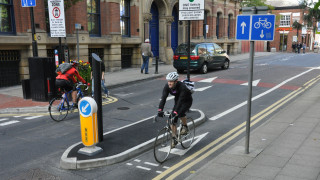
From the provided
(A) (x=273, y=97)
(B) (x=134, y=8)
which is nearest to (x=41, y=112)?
(A) (x=273, y=97)

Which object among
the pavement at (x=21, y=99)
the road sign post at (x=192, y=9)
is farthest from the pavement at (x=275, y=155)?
the pavement at (x=21, y=99)

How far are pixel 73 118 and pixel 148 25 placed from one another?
15068 mm

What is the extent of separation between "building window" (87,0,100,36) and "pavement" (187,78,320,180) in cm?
1351

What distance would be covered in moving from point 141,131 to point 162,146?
170 centimetres

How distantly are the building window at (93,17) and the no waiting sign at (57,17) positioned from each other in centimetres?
766

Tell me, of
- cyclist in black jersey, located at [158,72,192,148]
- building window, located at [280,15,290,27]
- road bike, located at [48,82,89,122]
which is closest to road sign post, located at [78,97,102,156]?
cyclist in black jersey, located at [158,72,192,148]

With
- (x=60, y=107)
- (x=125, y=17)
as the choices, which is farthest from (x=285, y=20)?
(x=60, y=107)

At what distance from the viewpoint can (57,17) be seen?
11070 millimetres

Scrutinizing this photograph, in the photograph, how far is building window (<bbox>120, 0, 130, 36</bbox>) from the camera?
20925mm

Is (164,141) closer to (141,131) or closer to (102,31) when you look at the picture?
(141,131)

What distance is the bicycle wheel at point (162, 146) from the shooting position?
5.84 metres

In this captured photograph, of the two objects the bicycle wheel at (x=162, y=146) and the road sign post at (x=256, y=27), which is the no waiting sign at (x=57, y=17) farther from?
the road sign post at (x=256, y=27)

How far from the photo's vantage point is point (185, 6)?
9148 mm

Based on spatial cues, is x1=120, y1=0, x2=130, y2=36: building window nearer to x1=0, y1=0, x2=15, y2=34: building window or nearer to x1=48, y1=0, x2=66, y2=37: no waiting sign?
x1=0, y1=0, x2=15, y2=34: building window
